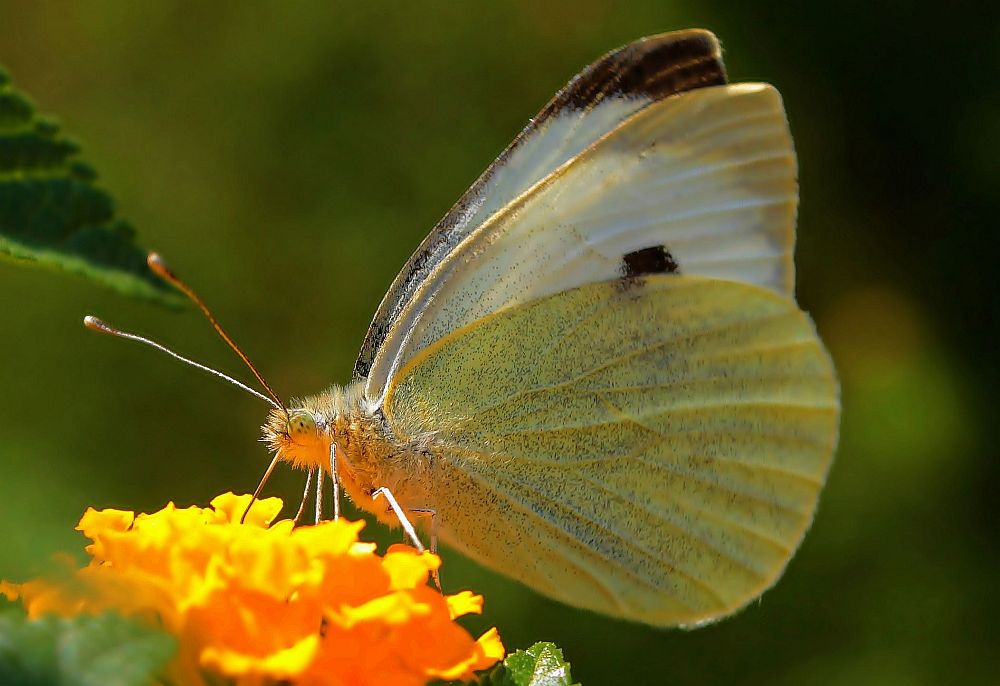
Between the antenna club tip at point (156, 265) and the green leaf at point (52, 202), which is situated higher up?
the green leaf at point (52, 202)

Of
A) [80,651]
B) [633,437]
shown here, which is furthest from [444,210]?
[80,651]

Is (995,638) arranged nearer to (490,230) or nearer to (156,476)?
(490,230)

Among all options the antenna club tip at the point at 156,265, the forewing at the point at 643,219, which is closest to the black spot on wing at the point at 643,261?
the forewing at the point at 643,219

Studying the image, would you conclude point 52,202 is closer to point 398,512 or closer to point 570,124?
point 398,512

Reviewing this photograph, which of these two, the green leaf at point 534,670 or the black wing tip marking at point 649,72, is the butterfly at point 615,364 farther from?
the green leaf at point 534,670

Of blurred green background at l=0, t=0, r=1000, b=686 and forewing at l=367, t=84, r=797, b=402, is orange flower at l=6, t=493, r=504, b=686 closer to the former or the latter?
forewing at l=367, t=84, r=797, b=402
